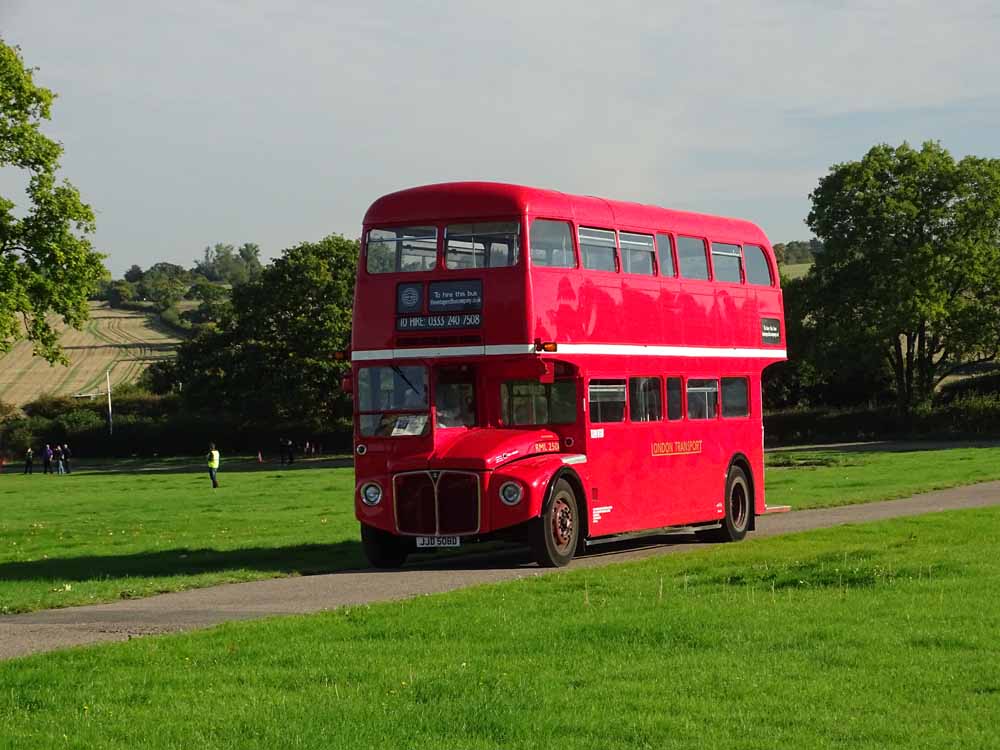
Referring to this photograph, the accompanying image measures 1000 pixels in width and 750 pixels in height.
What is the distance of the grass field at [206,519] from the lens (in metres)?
21.5

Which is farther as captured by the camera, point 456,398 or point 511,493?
point 456,398

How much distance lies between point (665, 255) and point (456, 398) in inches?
184

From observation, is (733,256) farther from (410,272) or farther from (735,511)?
(410,272)

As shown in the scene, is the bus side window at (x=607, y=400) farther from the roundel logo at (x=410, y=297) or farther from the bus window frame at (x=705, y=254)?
the roundel logo at (x=410, y=297)

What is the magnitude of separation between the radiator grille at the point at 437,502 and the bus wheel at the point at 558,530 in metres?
0.87

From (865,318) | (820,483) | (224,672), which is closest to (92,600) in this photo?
(224,672)

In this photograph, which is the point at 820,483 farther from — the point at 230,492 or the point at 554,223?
the point at 554,223

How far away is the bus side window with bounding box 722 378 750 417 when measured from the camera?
89.7ft

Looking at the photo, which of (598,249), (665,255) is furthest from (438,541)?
(665,255)

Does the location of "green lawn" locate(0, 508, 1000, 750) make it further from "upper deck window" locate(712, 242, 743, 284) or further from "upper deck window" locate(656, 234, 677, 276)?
"upper deck window" locate(712, 242, 743, 284)

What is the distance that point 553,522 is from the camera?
21750mm

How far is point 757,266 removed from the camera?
92.5 feet

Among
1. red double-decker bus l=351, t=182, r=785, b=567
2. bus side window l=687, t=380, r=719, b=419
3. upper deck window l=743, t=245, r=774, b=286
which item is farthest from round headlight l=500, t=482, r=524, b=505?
upper deck window l=743, t=245, r=774, b=286

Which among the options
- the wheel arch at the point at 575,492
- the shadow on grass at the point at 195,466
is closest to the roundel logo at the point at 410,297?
the wheel arch at the point at 575,492
